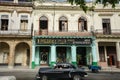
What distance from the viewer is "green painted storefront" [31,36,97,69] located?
25.5m

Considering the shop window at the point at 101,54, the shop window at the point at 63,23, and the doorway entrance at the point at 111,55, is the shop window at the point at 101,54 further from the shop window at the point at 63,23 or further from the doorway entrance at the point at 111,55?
the shop window at the point at 63,23

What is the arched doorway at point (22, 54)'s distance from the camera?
26.6m

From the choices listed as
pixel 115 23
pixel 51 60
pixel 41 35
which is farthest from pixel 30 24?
pixel 115 23

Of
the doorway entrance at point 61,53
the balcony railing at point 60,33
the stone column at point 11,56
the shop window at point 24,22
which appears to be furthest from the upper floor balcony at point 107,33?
the stone column at point 11,56

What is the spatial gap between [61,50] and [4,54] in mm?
9008

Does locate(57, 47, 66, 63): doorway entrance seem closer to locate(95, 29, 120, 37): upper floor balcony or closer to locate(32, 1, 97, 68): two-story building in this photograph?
locate(32, 1, 97, 68): two-story building

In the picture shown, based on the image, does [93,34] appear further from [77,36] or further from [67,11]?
[67,11]

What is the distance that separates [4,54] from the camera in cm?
2661

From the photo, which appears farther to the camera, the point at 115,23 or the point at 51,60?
the point at 115,23

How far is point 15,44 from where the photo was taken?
2561 centimetres

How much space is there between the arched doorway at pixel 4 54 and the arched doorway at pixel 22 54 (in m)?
1.43

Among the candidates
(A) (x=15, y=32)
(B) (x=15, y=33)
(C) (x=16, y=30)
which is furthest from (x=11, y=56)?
(C) (x=16, y=30)

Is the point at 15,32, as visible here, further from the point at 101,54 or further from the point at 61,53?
the point at 101,54

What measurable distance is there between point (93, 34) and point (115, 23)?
13.9 ft
